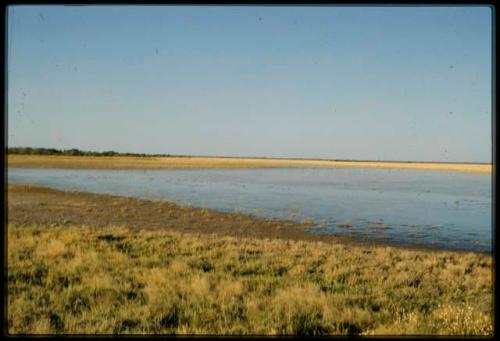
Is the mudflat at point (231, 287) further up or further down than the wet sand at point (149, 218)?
further up

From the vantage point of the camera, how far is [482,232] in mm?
20625

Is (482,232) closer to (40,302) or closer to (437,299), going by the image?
(437,299)

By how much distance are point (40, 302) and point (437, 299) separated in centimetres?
695

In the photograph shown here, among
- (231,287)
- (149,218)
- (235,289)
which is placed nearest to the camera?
(235,289)

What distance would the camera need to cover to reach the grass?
6635 mm

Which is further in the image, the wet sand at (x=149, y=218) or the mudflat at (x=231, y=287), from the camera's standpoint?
the wet sand at (x=149, y=218)

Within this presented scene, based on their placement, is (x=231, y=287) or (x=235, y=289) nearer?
(x=235, y=289)

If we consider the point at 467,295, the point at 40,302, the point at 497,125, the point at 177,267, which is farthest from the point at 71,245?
the point at 497,125

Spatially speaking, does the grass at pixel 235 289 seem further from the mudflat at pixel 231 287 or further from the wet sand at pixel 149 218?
the wet sand at pixel 149 218

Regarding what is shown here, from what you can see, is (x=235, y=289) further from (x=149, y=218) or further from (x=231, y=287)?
(x=149, y=218)

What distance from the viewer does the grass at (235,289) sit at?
6635 millimetres

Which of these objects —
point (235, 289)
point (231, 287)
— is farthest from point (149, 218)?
point (235, 289)

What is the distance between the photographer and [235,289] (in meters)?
8.45

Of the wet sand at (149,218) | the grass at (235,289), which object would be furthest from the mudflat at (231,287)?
the wet sand at (149,218)
